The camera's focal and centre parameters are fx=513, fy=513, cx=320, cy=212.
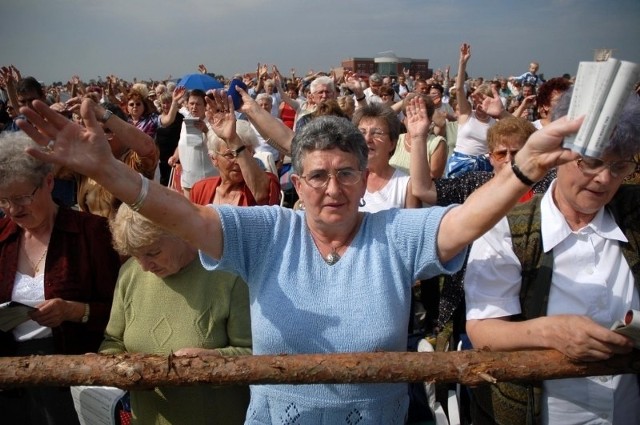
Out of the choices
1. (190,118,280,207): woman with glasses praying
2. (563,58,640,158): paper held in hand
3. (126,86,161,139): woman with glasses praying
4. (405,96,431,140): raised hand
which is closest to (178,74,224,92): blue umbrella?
(126,86,161,139): woman with glasses praying

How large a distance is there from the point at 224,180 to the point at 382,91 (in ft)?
20.0

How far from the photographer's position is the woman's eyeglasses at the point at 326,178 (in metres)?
1.99

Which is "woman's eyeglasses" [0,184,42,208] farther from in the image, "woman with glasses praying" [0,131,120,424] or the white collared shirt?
the white collared shirt

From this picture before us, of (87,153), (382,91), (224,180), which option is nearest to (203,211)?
(87,153)

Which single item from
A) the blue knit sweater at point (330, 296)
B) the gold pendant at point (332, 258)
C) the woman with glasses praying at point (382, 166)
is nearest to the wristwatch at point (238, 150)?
the woman with glasses praying at point (382, 166)

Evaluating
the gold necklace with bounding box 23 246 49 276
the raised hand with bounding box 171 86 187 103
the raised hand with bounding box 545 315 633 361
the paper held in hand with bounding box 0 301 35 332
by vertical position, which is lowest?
the paper held in hand with bounding box 0 301 35 332

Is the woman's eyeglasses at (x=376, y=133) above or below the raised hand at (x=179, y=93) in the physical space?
below

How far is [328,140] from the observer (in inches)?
78.7

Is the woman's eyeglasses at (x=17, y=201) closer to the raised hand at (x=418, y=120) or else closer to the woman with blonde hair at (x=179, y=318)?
the woman with blonde hair at (x=179, y=318)

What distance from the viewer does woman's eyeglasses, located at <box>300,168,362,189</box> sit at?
1985 mm

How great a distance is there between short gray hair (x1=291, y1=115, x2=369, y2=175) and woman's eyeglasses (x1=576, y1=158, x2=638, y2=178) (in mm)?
798

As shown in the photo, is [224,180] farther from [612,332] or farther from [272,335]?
[612,332]

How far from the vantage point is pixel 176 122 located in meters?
7.68

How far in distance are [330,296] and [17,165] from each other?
178 centimetres
